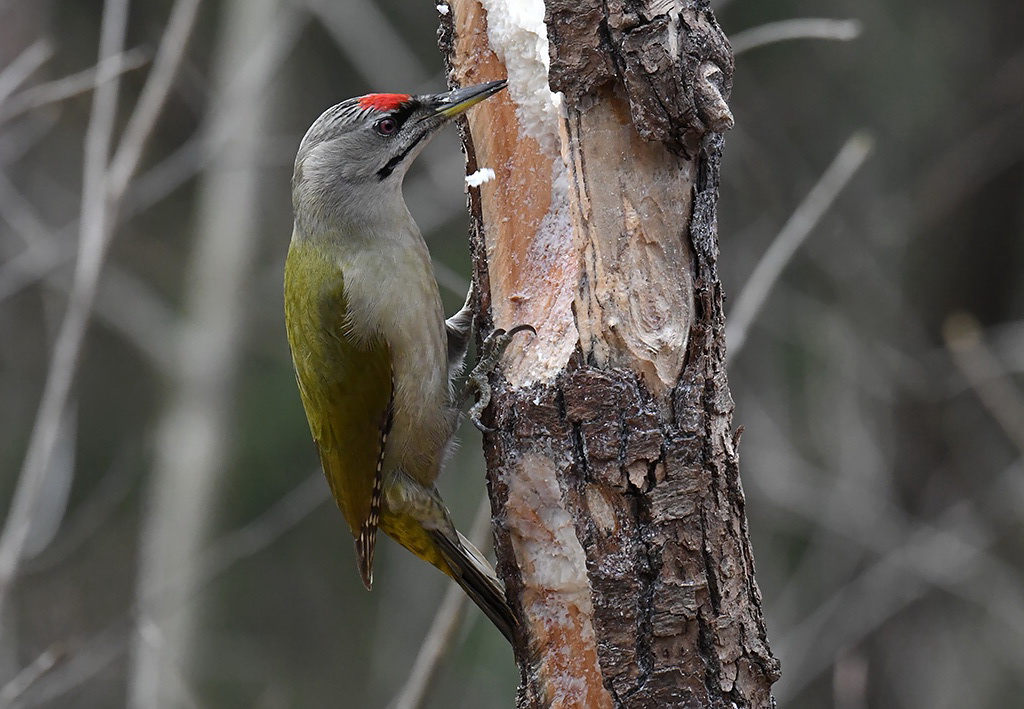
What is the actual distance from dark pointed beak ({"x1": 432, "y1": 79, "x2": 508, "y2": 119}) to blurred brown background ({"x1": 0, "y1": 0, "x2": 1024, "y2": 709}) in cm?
89

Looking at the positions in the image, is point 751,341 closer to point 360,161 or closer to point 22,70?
point 360,161

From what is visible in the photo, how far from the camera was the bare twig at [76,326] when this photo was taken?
2.56 meters

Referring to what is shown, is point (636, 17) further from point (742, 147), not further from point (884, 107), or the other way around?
point (884, 107)

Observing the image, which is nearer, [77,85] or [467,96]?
[467,96]

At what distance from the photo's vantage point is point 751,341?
18.5 ft

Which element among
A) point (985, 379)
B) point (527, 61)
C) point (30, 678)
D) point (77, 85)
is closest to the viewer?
point (30, 678)

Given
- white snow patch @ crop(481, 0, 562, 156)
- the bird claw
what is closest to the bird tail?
the bird claw

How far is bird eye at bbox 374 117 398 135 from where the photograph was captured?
3.34 meters

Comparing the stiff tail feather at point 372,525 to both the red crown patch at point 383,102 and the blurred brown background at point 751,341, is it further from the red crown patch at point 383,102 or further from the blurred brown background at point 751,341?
the red crown patch at point 383,102

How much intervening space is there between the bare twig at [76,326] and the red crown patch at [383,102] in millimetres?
725

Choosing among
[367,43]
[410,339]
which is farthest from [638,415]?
[367,43]

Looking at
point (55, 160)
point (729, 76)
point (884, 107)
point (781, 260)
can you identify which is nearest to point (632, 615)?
point (729, 76)

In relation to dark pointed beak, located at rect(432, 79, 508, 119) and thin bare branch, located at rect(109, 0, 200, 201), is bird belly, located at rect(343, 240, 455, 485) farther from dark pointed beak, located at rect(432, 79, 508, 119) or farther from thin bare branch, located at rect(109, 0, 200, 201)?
thin bare branch, located at rect(109, 0, 200, 201)

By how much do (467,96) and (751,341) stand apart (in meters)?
3.30
